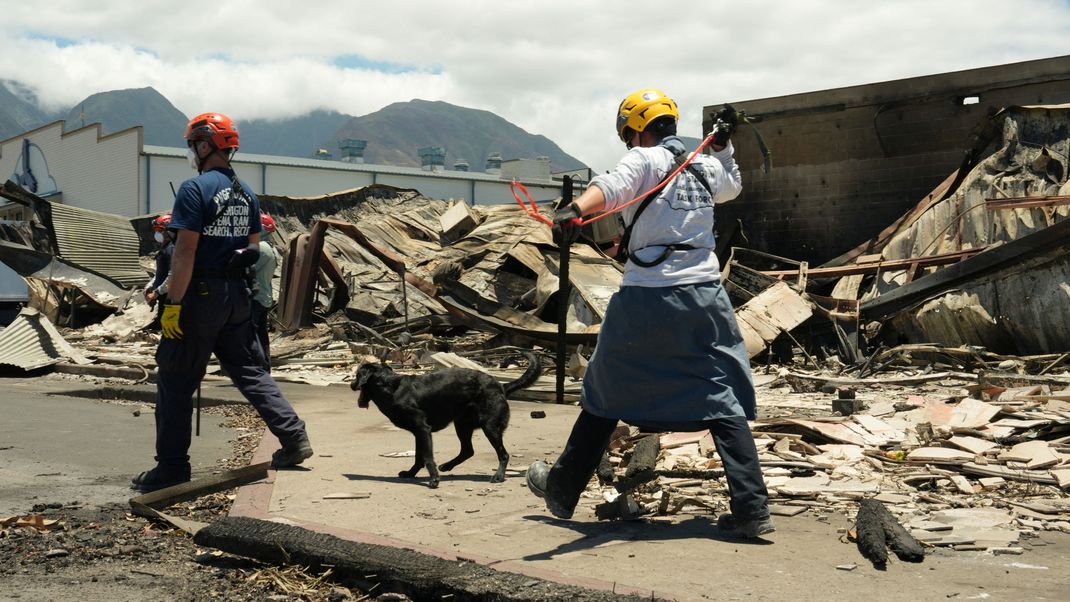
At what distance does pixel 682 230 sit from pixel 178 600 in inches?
97.9

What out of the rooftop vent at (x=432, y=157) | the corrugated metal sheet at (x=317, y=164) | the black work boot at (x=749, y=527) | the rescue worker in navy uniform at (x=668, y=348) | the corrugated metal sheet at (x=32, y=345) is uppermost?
the rooftop vent at (x=432, y=157)

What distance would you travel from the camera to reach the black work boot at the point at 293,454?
6172 millimetres

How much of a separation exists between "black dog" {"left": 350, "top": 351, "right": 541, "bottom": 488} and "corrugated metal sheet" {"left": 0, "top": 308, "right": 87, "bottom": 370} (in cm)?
1014

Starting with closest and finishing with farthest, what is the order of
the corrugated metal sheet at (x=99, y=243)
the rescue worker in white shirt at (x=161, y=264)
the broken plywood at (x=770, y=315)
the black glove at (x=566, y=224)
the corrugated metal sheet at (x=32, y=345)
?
1. the black glove at (x=566, y=224)
2. the rescue worker in white shirt at (x=161, y=264)
3. the broken plywood at (x=770, y=315)
4. the corrugated metal sheet at (x=32, y=345)
5. the corrugated metal sheet at (x=99, y=243)

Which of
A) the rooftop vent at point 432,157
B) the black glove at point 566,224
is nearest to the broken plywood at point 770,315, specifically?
the black glove at point 566,224

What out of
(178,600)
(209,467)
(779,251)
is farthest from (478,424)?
(779,251)

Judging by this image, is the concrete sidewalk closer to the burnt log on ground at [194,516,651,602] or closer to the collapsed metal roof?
the burnt log on ground at [194,516,651,602]

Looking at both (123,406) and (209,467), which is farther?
(123,406)

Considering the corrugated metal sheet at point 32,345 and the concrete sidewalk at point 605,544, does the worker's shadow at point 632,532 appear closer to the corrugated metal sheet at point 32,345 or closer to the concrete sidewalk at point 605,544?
the concrete sidewalk at point 605,544

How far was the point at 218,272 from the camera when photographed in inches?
227

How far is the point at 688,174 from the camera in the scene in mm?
4660

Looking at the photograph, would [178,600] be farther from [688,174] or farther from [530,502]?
[688,174]

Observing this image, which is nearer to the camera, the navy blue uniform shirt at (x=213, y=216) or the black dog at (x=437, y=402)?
the navy blue uniform shirt at (x=213, y=216)

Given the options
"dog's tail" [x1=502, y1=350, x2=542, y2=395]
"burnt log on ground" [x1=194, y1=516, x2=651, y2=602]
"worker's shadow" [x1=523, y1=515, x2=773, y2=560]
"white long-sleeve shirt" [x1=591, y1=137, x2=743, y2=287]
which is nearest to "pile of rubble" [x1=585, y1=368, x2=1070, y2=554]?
"worker's shadow" [x1=523, y1=515, x2=773, y2=560]
